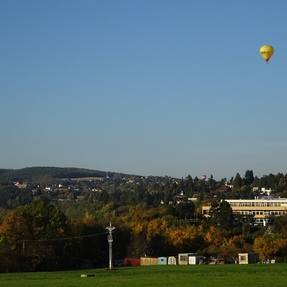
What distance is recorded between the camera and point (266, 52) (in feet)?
141

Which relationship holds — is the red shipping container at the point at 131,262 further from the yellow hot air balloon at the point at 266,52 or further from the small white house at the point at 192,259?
the yellow hot air balloon at the point at 266,52

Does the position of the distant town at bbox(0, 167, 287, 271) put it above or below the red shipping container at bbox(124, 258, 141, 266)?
above

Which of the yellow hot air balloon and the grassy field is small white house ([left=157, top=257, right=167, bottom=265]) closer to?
the grassy field

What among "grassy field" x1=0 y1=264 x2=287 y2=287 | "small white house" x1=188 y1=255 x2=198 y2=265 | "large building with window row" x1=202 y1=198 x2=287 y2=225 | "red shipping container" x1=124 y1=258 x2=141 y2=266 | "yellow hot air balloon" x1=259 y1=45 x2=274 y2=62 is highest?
"yellow hot air balloon" x1=259 y1=45 x2=274 y2=62

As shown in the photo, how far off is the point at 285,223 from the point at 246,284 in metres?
82.5

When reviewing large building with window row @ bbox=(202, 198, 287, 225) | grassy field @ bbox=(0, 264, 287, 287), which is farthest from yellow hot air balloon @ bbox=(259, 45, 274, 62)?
large building with window row @ bbox=(202, 198, 287, 225)

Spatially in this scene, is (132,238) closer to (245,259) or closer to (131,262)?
(131,262)

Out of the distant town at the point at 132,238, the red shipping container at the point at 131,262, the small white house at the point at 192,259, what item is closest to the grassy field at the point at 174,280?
the distant town at the point at 132,238

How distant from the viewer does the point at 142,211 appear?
132 meters

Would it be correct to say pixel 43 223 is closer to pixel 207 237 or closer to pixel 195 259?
pixel 195 259

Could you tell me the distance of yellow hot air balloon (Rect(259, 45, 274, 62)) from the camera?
141 feet

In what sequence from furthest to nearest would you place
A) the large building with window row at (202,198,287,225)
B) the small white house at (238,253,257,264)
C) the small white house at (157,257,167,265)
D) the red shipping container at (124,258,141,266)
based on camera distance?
the large building with window row at (202,198,287,225) < the red shipping container at (124,258,141,266) < the small white house at (157,257,167,265) < the small white house at (238,253,257,264)

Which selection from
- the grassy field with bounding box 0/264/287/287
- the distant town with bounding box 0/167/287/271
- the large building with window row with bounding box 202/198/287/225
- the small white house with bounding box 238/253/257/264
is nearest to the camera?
the grassy field with bounding box 0/264/287/287

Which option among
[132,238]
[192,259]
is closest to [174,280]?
[192,259]
